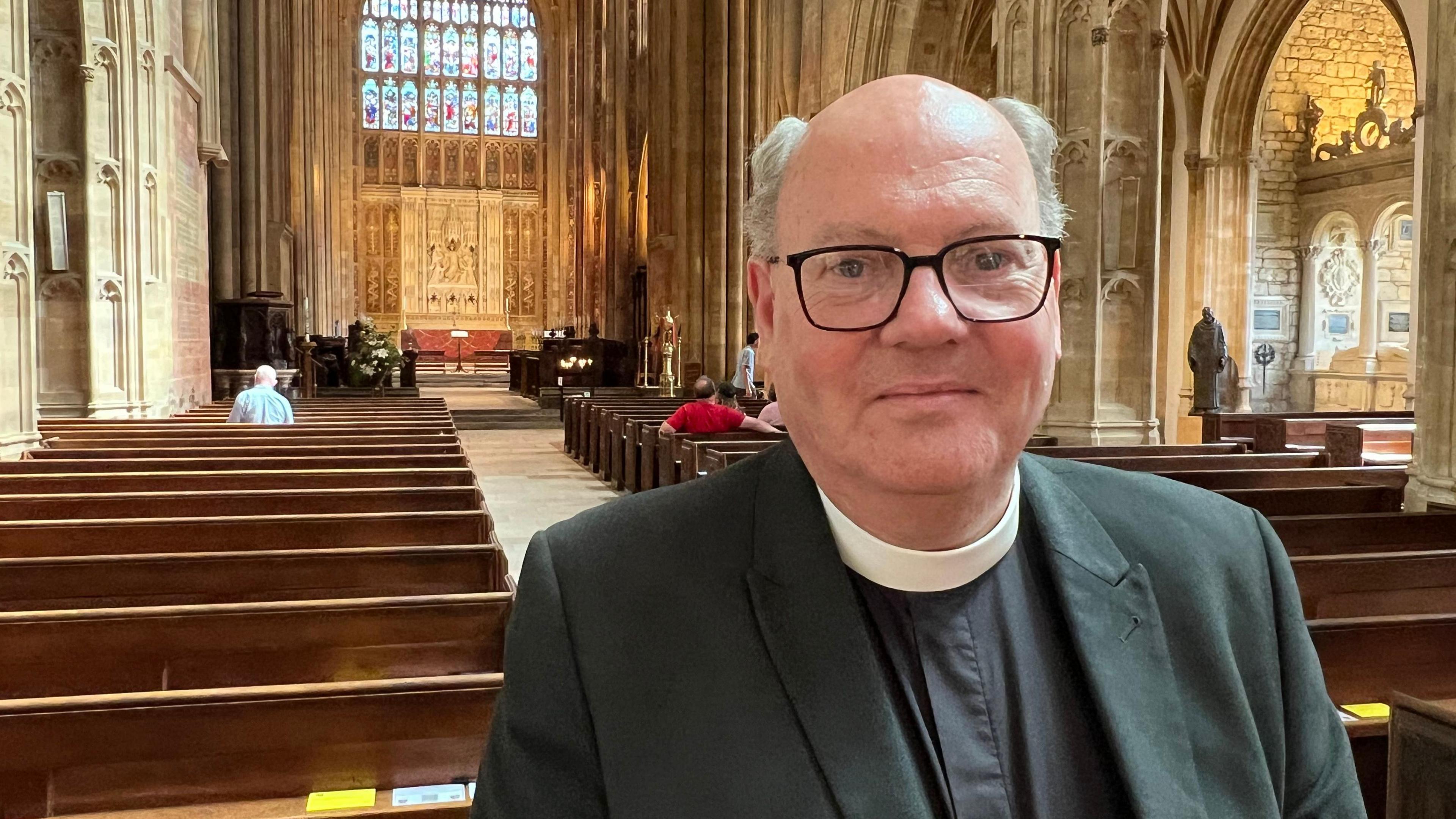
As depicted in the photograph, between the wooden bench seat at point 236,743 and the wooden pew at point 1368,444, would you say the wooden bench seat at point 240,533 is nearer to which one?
the wooden bench seat at point 236,743

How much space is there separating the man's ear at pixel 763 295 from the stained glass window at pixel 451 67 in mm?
33217

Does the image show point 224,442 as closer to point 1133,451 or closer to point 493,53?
point 1133,451

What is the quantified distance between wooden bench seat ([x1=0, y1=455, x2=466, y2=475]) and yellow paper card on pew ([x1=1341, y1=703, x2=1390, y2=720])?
4.28 m

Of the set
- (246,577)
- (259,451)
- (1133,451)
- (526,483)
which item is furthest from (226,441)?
(1133,451)

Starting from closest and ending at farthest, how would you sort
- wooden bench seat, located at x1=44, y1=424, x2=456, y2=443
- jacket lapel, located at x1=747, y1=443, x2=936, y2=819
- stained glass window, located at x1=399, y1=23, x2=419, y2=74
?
jacket lapel, located at x1=747, y1=443, x2=936, y2=819, wooden bench seat, located at x1=44, y1=424, x2=456, y2=443, stained glass window, located at x1=399, y1=23, x2=419, y2=74

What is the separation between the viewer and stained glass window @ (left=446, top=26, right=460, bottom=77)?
32.5m

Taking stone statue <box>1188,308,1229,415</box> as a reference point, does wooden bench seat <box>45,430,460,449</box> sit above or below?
below

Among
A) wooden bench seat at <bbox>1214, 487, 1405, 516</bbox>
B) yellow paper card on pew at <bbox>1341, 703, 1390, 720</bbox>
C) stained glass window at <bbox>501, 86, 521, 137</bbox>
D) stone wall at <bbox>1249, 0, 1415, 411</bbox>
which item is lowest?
yellow paper card on pew at <bbox>1341, 703, 1390, 720</bbox>

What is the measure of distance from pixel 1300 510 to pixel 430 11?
32559mm

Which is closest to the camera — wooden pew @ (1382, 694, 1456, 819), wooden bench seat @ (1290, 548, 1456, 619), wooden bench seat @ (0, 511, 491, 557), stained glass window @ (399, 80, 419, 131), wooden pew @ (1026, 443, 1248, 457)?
wooden pew @ (1382, 694, 1456, 819)

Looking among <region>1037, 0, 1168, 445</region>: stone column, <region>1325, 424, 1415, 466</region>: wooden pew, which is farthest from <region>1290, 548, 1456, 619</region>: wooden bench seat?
<region>1037, 0, 1168, 445</region>: stone column

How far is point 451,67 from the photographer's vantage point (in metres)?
32.7

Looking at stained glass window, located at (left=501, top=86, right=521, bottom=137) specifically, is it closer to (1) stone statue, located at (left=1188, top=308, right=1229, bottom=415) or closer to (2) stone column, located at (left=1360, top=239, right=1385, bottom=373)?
(2) stone column, located at (left=1360, top=239, right=1385, bottom=373)

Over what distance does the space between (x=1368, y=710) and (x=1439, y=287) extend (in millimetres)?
3400
